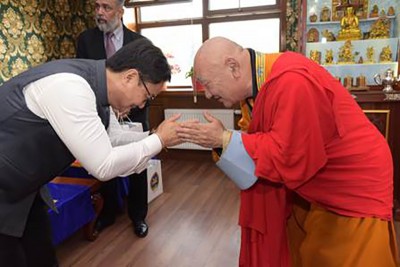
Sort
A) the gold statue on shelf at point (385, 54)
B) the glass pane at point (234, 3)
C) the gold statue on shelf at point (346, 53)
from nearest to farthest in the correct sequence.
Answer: the gold statue on shelf at point (385, 54) → the gold statue on shelf at point (346, 53) → the glass pane at point (234, 3)

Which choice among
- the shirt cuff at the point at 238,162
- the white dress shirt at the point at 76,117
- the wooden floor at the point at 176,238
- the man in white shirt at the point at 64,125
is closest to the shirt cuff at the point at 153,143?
the man in white shirt at the point at 64,125

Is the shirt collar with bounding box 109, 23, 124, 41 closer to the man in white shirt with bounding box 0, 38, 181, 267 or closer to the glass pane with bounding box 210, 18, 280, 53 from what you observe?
the man in white shirt with bounding box 0, 38, 181, 267

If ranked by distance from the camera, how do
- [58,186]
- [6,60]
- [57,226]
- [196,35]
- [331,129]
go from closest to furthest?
[331,129], [57,226], [58,186], [6,60], [196,35]

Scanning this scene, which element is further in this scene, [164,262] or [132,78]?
[164,262]

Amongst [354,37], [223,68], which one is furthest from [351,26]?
[223,68]

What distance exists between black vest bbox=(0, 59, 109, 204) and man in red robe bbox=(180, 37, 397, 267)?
1.19 ft

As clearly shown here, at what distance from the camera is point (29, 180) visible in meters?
1.11

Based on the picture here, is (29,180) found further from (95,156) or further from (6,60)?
(6,60)

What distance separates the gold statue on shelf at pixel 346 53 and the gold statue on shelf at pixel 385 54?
0.78 feet

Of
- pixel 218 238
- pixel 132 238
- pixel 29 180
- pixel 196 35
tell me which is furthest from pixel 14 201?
pixel 196 35

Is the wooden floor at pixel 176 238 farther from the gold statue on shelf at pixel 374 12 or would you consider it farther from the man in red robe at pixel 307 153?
the gold statue on shelf at pixel 374 12

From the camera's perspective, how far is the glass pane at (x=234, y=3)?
148 inches

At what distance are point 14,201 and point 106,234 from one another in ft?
4.71

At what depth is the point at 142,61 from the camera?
1.13m
